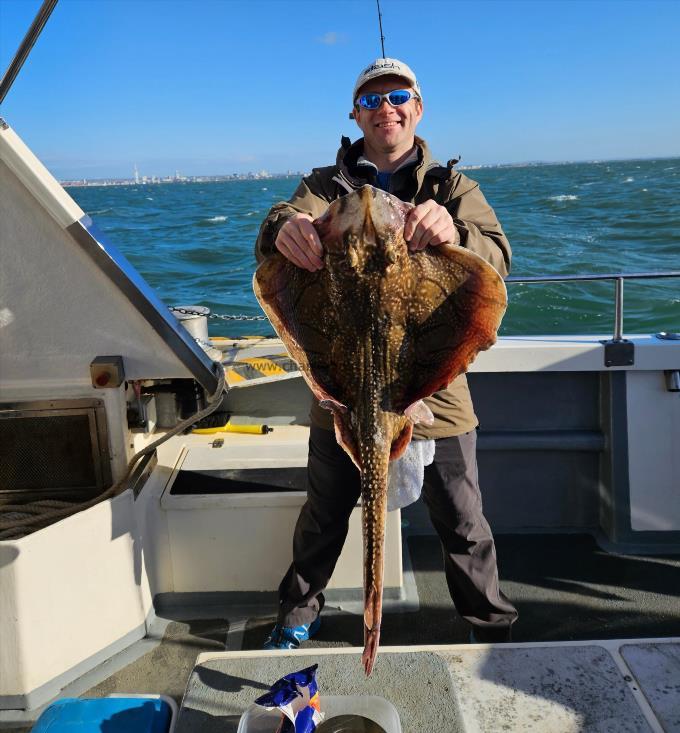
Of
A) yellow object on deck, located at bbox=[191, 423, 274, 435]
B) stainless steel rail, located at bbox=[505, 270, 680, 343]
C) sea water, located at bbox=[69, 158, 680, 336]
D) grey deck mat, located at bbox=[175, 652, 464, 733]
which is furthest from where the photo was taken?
sea water, located at bbox=[69, 158, 680, 336]

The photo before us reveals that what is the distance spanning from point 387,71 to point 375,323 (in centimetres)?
115

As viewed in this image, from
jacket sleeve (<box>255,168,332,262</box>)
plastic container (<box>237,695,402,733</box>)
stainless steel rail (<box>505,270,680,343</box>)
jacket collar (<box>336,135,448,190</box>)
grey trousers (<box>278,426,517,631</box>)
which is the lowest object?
plastic container (<box>237,695,402,733</box>)

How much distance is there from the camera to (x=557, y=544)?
402 cm

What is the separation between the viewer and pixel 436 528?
2879mm

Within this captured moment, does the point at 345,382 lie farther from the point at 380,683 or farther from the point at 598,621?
the point at 598,621

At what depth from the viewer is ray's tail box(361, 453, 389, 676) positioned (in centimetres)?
189

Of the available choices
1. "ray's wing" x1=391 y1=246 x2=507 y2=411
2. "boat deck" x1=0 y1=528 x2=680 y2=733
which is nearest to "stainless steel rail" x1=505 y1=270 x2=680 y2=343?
"boat deck" x1=0 y1=528 x2=680 y2=733

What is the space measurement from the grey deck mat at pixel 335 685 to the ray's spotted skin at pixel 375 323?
1.48ft

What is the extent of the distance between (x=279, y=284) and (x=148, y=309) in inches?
44.6

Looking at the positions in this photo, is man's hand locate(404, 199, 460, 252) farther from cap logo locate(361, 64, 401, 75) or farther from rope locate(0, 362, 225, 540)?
rope locate(0, 362, 225, 540)

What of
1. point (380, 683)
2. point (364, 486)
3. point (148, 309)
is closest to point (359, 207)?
point (364, 486)

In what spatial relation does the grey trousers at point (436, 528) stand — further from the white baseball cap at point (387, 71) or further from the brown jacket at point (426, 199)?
the white baseball cap at point (387, 71)

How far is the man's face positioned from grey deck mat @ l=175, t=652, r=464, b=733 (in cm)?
197

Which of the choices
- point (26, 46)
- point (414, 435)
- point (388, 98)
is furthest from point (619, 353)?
point (26, 46)
